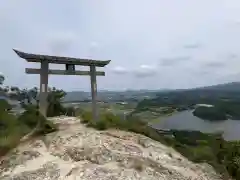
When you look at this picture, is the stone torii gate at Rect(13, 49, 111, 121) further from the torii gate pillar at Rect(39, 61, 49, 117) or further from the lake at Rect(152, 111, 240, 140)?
the lake at Rect(152, 111, 240, 140)

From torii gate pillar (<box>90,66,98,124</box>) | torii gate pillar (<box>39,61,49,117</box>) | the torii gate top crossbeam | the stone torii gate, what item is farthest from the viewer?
torii gate pillar (<box>90,66,98,124</box>)

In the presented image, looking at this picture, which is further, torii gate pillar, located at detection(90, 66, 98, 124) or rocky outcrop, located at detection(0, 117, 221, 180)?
torii gate pillar, located at detection(90, 66, 98, 124)

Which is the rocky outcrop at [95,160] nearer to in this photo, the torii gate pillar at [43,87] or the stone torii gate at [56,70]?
the torii gate pillar at [43,87]

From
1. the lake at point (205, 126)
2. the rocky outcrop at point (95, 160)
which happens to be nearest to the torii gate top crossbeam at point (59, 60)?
the rocky outcrop at point (95, 160)

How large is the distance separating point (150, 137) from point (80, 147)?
9.54 feet

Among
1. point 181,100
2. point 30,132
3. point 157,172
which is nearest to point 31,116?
point 30,132

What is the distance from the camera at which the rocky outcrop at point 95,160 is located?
254 inches

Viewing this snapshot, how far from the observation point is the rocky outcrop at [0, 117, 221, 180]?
6453mm

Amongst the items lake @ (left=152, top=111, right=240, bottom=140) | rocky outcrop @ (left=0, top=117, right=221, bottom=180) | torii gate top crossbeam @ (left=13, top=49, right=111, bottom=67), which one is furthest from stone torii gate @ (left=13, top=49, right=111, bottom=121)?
lake @ (left=152, top=111, right=240, bottom=140)

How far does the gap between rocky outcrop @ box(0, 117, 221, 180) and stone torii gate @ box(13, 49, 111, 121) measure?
119 centimetres

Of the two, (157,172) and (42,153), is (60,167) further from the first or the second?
(157,172)

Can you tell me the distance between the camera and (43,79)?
337 inches

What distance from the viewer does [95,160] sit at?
6.99m

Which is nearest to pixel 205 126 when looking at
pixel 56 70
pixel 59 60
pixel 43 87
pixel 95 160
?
pixel 56 70
